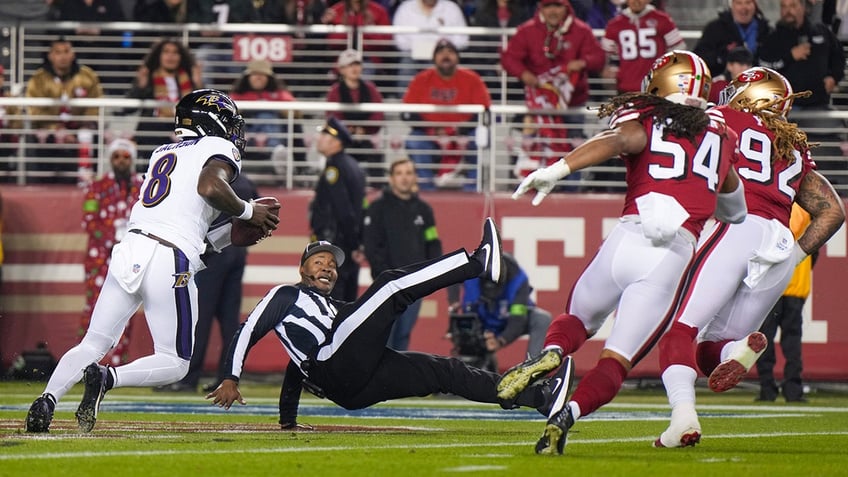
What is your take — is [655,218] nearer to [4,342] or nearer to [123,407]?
[123,407]

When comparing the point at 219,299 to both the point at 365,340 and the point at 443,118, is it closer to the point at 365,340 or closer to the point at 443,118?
the point at 443,118

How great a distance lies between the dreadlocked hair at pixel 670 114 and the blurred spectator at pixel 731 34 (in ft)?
22.5

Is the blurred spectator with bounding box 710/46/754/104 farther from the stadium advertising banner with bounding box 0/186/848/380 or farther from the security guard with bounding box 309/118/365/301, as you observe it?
the security guard with bounding box 309/118/365/301

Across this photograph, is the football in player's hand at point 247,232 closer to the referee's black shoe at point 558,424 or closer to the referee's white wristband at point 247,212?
the referee's white wristband at point 247,212

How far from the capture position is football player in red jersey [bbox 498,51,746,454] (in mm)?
6039

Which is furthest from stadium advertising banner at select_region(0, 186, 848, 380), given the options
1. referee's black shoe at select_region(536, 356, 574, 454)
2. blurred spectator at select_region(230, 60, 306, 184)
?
referee's black shoe at select_region(536, 356, 574, 454)

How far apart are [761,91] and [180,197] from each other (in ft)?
10.2

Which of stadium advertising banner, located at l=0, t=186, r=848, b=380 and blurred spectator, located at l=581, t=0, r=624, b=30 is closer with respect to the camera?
stadium advertising banner, located at l=0, t=186, r=848, b=380

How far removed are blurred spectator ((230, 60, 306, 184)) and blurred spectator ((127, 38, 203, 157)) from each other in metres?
0.46

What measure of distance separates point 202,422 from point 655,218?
3.32 metres

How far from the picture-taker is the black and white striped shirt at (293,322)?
293 inches

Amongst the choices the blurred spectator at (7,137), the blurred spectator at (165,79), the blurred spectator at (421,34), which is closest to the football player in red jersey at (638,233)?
the blurred spectator at (165,79)

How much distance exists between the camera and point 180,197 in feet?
24.2

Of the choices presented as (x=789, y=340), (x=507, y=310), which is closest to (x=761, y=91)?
(x=789, y=340)
